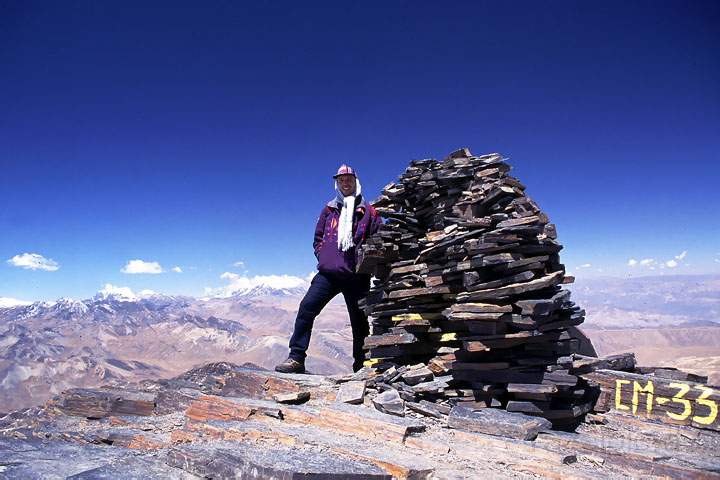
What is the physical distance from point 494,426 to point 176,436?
4.09 meters

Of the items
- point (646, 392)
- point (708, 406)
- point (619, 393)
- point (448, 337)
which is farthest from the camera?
point (619, 393)

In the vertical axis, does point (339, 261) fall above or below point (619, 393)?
above

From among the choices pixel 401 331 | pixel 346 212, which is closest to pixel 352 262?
pixel 346 212

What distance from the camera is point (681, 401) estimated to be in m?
7.11

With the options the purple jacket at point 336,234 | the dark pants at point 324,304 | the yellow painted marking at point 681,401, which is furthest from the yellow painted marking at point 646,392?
the purple jacket at point 336,234

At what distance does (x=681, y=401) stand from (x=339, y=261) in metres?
6.32

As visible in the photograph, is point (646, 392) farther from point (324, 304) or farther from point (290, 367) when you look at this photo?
point (290, 367)

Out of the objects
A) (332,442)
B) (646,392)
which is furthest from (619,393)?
(332,442)

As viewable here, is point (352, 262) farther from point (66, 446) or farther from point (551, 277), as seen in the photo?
point (66, 446)

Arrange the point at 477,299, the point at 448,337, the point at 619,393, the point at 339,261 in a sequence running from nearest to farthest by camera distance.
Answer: the point at 477,299 → the point at 448,337 → the point at 619,393 → the point at 339,261

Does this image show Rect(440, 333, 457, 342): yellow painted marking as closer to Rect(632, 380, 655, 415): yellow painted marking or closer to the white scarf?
the white scarf

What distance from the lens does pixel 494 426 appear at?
5371 mm

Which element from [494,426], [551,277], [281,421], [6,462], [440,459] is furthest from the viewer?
[551,277]

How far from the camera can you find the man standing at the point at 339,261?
852cm
